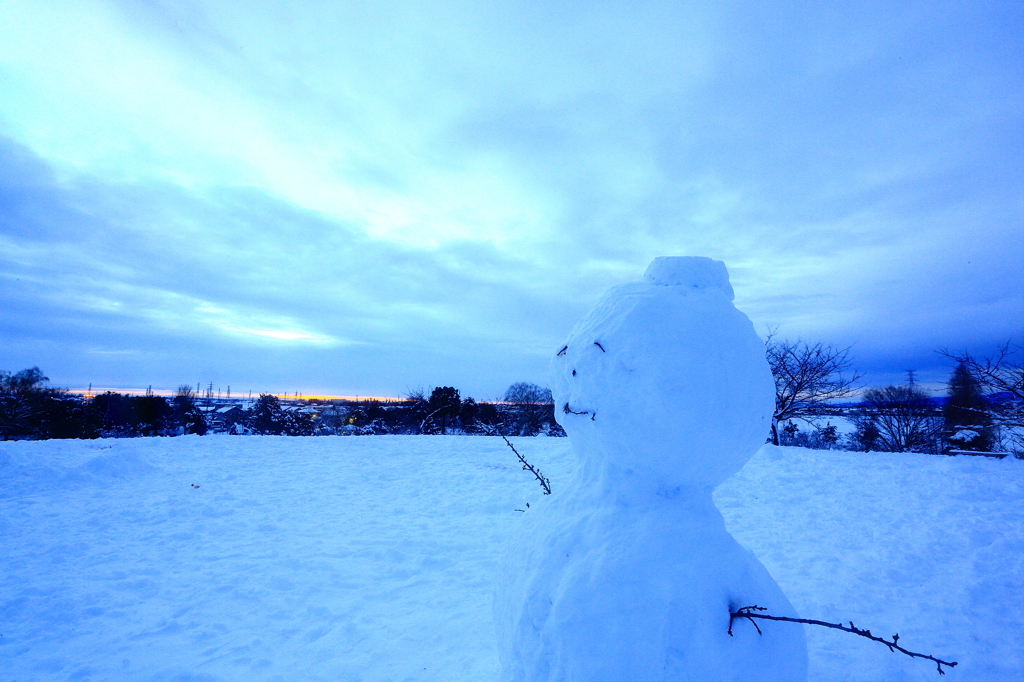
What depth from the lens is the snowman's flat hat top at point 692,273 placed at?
226 cm

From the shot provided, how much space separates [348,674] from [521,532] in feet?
8.57

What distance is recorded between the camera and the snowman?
172 centimetres

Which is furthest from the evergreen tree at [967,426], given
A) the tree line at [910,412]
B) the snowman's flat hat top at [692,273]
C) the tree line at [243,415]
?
the snowman's flat hat top at [692,273]

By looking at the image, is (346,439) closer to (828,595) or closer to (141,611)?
(141,611)

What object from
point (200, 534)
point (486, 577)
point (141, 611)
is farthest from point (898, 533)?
point (200, 534)

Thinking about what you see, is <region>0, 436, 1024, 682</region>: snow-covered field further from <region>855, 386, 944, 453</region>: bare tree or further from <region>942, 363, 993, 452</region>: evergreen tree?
<region>855, 386, 944, 453</region>: bare tree

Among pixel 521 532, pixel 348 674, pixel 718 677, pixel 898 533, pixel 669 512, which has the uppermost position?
pixel 669 512

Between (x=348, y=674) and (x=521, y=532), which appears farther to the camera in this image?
(x=348, y=674)

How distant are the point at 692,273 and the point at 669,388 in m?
0.67

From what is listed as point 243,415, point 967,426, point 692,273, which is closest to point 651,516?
point 692,273

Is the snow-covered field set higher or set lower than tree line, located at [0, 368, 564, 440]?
lower

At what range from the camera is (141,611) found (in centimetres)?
461

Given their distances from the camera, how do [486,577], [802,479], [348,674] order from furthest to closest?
[802,479] → [486,577] → [348,674]

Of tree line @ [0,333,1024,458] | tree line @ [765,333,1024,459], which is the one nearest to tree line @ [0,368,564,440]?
tree line @ [0,333,1024,458]
